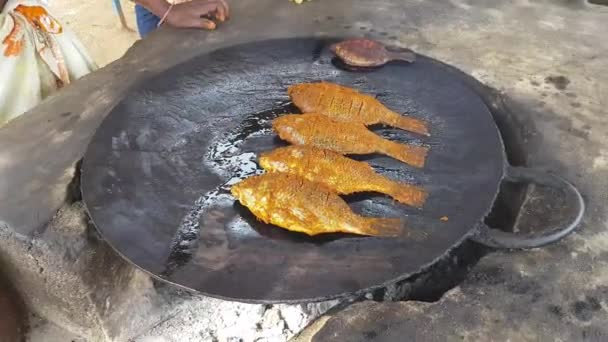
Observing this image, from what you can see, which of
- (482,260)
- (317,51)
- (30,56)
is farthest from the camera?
(30,56)

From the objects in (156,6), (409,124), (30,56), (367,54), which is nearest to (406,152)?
(409,124)

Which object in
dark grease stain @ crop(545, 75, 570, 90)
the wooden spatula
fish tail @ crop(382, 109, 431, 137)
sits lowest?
dark grease stain @ crop(545, 75, 570, 90)

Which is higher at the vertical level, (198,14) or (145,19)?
(198,14)

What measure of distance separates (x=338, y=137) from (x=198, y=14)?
166 centimetres

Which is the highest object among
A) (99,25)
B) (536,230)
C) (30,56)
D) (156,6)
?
(156,6)

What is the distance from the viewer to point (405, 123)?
96.7 inches

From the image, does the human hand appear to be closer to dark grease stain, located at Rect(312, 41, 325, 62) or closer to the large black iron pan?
the large black iron pan

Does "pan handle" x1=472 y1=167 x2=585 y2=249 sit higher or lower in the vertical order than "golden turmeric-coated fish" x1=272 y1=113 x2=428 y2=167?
lower

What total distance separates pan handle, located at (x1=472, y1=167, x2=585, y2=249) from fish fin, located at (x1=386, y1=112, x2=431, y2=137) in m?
0.42

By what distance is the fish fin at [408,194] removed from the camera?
205 centimetres

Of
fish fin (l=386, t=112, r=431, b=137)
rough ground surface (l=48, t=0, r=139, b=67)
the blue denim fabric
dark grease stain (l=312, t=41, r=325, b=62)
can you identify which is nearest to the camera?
fish fin (l=386, t=112, r=431, b=137)

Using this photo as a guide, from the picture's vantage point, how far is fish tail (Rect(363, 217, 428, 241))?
75.0 inches

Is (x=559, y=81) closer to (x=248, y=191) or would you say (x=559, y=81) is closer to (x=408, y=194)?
(x=408, y=194)

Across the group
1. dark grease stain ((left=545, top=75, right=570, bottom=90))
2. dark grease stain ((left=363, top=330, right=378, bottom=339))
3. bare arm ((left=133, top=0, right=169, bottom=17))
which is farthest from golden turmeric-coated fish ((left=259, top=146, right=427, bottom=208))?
bare arm ((left=133, top=0, right=169, bottom=17))
